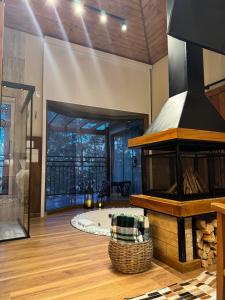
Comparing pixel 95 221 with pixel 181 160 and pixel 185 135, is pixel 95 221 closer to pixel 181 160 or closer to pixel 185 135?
pixel 181 160

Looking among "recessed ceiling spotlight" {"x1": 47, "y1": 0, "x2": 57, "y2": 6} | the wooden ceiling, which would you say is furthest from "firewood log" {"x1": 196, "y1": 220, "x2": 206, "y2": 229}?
"recessed ceiling spotlight" {"x1": 47, "y1": 0, "x2": 57, "y2": 6}

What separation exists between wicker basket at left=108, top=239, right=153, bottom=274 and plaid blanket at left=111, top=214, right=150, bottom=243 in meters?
0.05

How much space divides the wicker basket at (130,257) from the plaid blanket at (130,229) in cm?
5

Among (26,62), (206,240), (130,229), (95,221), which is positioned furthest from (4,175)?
(206,240)

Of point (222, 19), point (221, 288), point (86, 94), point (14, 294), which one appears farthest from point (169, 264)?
point (86, 94)

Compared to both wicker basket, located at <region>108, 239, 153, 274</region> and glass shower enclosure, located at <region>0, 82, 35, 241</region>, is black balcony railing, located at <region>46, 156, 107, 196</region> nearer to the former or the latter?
glass shower enclosure, located at <region>0, 82, 35, 241</region>

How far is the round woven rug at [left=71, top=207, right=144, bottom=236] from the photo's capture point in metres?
2.86

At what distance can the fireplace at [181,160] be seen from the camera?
1896 millimetres

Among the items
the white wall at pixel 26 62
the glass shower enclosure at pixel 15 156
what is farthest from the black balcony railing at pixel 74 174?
the glass shower enclosure at pixel 15 156

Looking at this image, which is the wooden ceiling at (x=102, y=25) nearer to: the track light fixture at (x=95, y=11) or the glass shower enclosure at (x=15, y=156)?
the track light fixture at (x=95, y=11)

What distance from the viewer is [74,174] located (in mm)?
5348

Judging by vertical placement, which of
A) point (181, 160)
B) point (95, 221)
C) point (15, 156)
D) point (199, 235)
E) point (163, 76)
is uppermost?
point (163, 76)

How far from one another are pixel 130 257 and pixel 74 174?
3747mm

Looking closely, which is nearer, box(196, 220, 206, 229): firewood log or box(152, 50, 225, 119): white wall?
box(196, 220, 206, 229): firewood log
